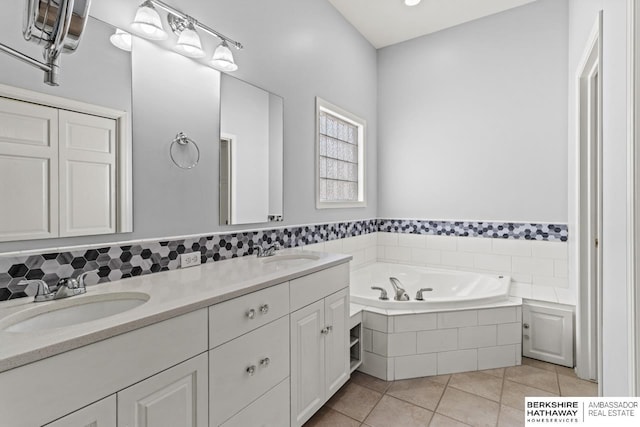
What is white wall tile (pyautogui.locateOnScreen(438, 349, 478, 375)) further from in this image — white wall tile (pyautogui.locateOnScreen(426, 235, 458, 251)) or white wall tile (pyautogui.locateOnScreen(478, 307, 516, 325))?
white wall tile (pyautogui.locateOnScreen(426, 235, 458, 251))

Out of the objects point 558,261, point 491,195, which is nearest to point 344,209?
point 491,195

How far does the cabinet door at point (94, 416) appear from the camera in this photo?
2.49 feet

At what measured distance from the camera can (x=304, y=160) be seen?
101 inches

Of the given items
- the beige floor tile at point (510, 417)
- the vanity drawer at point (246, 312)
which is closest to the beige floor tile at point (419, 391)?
the beige floor tile at point (510, 417)

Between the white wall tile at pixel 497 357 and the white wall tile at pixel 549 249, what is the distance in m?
0.97

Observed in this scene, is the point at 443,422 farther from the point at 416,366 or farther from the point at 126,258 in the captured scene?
the point at 126,258

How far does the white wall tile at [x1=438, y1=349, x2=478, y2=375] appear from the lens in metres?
2.27

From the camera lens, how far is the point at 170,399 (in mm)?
984

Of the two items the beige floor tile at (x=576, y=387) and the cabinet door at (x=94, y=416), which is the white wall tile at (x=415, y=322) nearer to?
the beige floor tile at (x=576, y=387)

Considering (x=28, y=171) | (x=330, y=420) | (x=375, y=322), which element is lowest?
(x=330, y=420)

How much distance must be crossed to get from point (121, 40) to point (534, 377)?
3.18 m

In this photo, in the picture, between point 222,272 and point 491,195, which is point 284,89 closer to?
point 222,272

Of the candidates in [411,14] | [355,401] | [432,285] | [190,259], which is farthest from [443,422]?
[411,14]

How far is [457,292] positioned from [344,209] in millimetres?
1347
